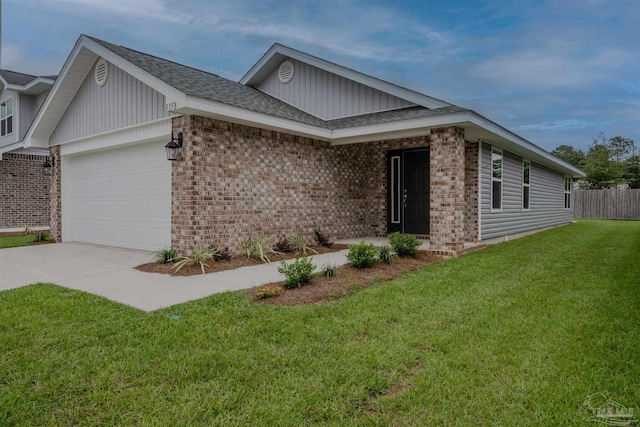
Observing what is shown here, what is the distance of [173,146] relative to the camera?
22.7 ft

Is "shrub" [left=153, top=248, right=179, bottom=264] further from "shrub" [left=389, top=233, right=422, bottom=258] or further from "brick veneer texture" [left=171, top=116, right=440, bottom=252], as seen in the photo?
"shrub" [left=389, top=233, right=422, bottom=258]

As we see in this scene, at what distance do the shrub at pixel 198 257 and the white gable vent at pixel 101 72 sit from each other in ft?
15.6

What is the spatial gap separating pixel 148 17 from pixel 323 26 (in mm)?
5457

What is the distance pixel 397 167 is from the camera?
35.8ft

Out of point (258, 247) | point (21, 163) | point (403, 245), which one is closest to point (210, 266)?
point (258, 247)

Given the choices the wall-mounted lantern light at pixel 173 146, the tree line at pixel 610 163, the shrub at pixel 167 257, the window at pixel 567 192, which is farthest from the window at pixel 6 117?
the tree line at pixel 610 163

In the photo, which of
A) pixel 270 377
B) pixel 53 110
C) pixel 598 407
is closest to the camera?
pixel 598 407

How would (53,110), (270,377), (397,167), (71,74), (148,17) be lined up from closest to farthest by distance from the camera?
(270,377) < (71,74) < (53,110) < (397,167) < (148,17)

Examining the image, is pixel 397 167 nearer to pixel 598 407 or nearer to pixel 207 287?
pixel 207 287

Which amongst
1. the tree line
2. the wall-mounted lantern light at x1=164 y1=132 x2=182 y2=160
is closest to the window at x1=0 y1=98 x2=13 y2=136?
the wall-mounted lantern light at x1=164 y1=132 x2=182 y2=160

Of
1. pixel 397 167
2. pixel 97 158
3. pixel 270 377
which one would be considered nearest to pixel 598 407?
pixel 270 377

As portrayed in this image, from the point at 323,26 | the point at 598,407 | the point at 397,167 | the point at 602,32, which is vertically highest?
the point at 323,26

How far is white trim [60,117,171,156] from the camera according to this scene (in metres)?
7.61

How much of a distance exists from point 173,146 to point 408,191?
6226 mm
